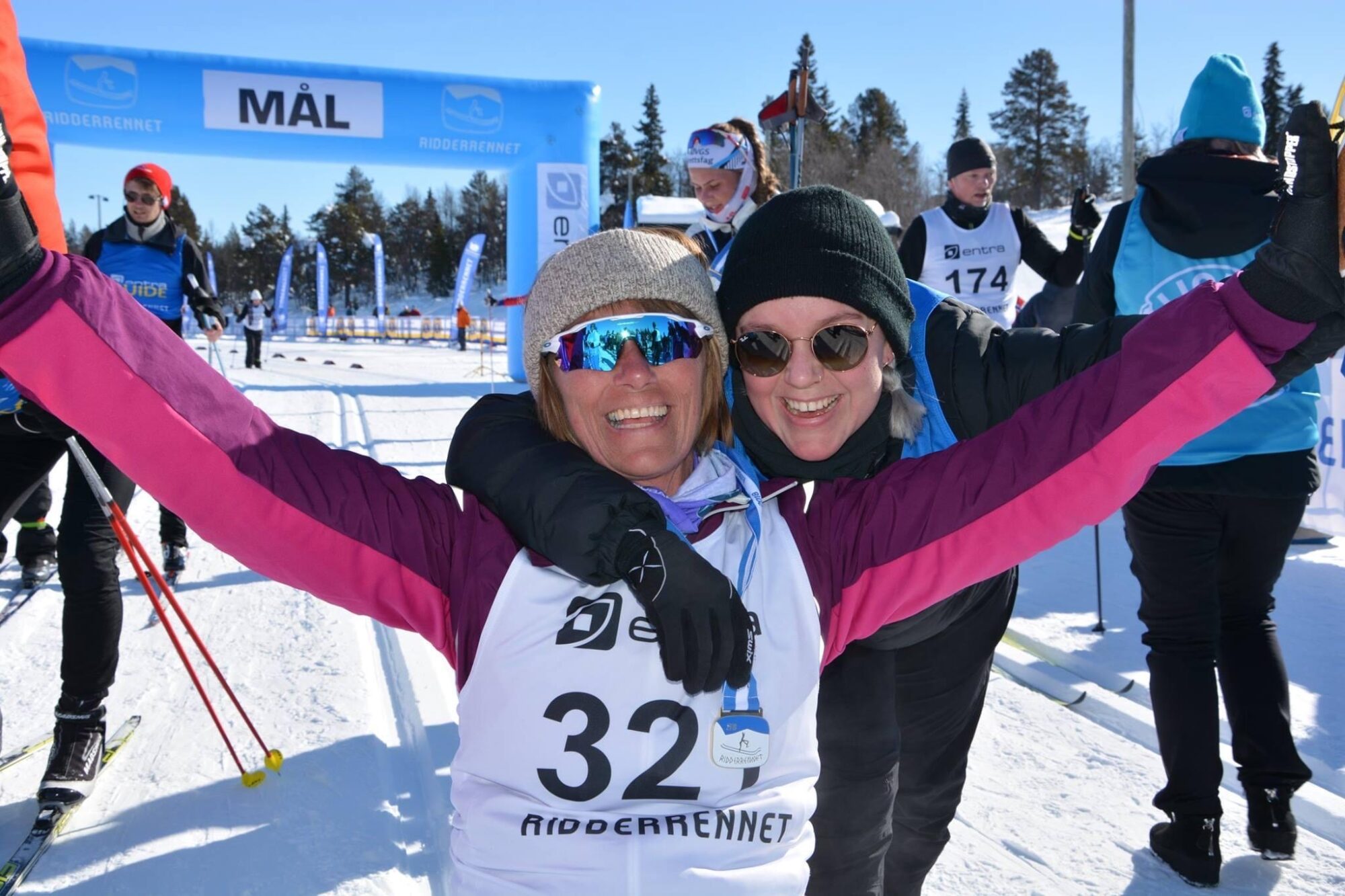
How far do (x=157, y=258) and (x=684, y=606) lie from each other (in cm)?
494

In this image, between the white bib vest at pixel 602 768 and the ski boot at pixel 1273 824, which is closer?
the white bib vest at pixel 602 768

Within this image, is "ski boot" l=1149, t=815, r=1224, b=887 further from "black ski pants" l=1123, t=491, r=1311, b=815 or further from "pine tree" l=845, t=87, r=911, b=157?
"pine tree" l=845, t=87, r=911, b=157

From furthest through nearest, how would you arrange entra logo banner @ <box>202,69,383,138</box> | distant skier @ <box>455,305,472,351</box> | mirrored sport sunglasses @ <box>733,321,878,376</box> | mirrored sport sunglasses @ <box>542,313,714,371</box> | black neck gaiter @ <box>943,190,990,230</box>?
distant skier @ <box>455,305,472,351</box>
entra logo banner @ <box>202,69,383,138</box>
black neck gaiter @ <box>943,190,990,230</box>
mirrored sport sunglasses @ <box>733,321,878,376</box>
mirrored sport sunglasses @ <box>542,313,714,371</box>

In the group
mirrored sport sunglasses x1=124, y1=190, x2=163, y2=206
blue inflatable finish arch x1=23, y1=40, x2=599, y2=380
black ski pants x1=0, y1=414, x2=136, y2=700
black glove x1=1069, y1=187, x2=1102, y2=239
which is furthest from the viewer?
blue inflatable finish arch x1=23, y1=40, x2=599, y2=380

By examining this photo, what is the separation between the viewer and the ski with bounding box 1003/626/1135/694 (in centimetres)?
353

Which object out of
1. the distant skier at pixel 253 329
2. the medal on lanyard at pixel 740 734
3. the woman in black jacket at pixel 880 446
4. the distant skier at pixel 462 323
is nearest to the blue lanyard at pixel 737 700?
the medal on lanyard at pixel 740 734

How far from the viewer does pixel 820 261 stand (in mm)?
1757

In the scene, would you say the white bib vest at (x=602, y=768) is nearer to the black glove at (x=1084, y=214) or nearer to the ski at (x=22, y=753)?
the ski at (x=22, y=753)

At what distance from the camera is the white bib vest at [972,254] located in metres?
5.49

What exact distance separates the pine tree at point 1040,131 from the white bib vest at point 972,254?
58.7 metres

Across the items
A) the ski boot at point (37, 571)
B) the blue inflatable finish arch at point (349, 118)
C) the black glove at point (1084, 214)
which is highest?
the blue inflatable finish arch at point (349, 118)

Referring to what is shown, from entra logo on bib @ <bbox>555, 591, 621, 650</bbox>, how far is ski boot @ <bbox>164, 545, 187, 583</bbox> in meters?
4.07

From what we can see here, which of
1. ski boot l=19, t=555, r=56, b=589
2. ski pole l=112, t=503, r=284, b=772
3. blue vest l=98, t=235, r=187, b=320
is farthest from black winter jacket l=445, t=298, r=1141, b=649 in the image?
blue vest l=98, t=235, r=187, b=320

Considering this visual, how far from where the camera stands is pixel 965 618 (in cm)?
209
